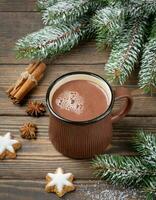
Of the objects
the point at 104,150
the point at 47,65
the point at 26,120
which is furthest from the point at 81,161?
the point at 47,65

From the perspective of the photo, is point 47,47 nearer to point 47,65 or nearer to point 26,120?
point 47,65

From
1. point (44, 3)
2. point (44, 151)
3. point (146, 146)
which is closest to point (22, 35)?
point (44, 3)

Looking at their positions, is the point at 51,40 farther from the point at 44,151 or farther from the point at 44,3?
the point at 44,151

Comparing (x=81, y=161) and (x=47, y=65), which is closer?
(x=81, y=161)

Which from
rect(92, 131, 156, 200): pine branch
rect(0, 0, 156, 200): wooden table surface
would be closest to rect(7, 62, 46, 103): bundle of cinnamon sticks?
rect(0, 0, 156, 200): wooden table surface

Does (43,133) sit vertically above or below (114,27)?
below

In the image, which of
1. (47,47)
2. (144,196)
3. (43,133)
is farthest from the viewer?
(47,47)

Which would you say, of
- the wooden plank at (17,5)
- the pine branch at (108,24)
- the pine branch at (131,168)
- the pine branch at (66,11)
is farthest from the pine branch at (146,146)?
the wooden plank at (17,5)
